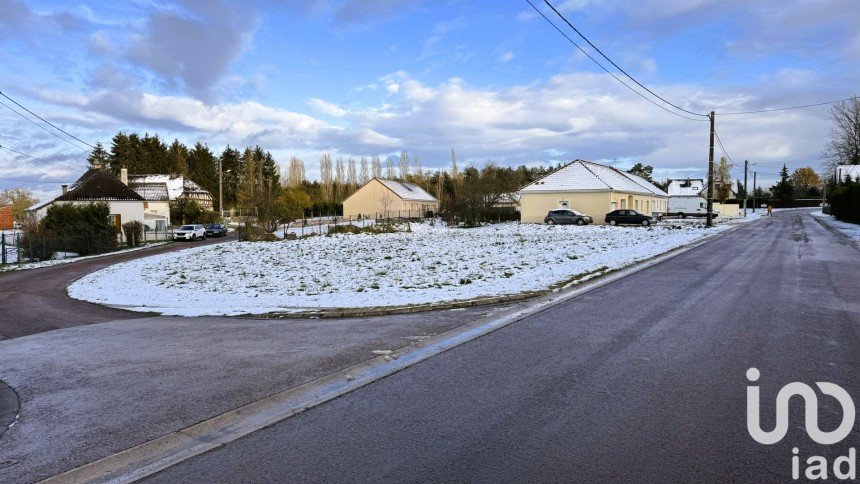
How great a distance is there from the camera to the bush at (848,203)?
39119 millimetres

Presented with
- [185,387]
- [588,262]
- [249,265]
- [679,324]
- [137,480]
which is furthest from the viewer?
[249,265]

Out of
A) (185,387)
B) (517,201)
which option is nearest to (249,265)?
(185,387)

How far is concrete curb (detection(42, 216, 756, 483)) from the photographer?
407 centimetres

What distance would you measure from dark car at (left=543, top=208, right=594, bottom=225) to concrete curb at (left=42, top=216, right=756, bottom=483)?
38.9 meters

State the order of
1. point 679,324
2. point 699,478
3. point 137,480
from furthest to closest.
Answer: point 679,324
point 137,480
point 699,478

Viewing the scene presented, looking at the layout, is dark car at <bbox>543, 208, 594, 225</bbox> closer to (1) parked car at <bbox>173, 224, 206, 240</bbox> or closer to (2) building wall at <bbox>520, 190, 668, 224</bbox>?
(2) building wall at <bbox>520, 190, 668, 224</bbox>

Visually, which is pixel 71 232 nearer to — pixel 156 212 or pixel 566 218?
pixel 156 212

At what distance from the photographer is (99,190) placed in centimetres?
4797

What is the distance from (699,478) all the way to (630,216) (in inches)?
1736

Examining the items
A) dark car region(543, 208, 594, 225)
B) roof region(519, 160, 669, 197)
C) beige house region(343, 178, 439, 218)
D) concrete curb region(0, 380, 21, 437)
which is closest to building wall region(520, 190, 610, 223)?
roof region(519, 160, 669, 197)

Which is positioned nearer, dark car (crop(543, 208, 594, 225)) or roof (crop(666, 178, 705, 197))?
dark car (crop(543, 208, 594, 225))

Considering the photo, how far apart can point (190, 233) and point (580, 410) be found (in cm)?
4404

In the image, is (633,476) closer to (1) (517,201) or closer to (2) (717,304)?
(2) (717,304)

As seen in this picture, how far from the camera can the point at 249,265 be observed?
787 inches
